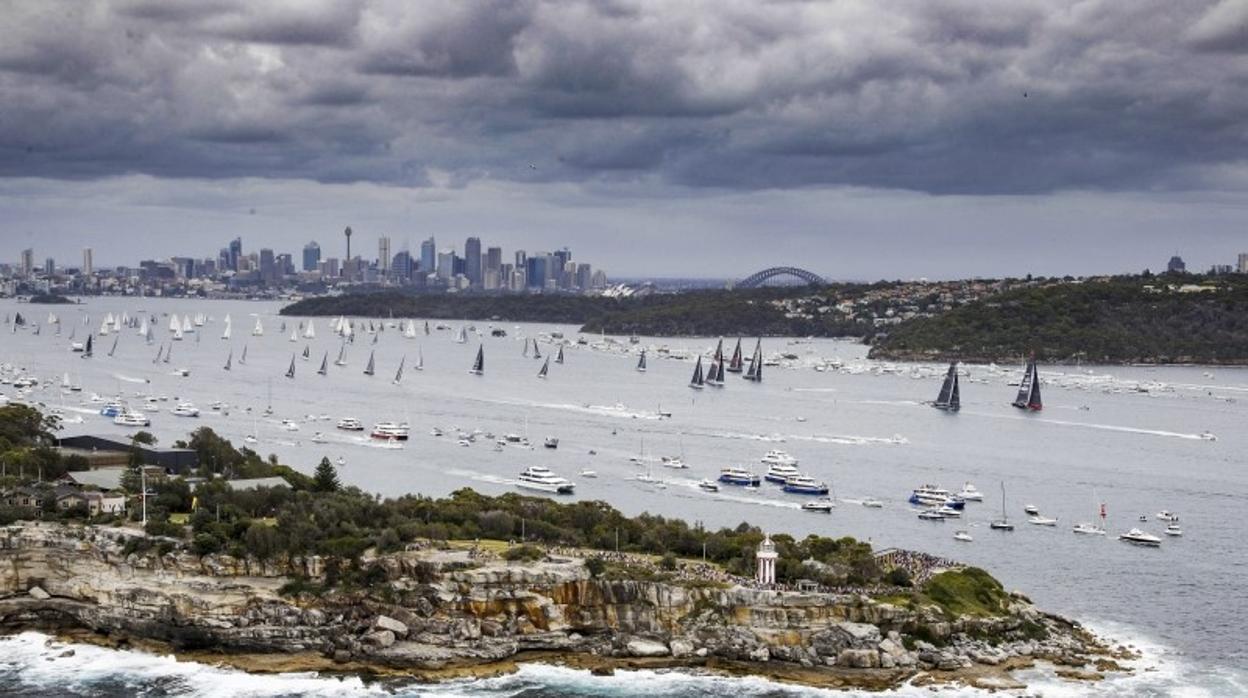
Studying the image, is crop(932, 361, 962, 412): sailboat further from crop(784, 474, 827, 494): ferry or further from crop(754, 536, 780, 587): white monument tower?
crop(754, 536, 780, 587): white monument tower

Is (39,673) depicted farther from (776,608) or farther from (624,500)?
(624,500)

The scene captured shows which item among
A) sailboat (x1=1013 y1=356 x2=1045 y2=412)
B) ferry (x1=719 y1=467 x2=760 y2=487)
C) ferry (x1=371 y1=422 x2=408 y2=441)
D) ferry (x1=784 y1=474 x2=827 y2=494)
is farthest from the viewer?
sailboat (x1=1013 y1=356 x2=1045 y2=412)

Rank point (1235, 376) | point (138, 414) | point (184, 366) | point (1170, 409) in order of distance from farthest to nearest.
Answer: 1. point (1235, 376)
2. point (184, 366)
3. point (1170, 409)
4. point (138, 414)

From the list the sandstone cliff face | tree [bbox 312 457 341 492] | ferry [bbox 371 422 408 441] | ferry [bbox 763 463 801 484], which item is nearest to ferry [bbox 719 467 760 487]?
ferry [bbox 763 463 801 484]

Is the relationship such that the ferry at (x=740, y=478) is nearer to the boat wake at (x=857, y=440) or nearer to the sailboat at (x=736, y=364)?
the boat wake at (x=857, y=440)

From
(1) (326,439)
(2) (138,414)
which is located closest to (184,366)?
(2) (138,414)

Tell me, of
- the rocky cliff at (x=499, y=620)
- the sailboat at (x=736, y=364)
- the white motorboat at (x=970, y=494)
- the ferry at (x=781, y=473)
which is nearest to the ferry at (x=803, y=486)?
the ferry at (x=781, y=473)
